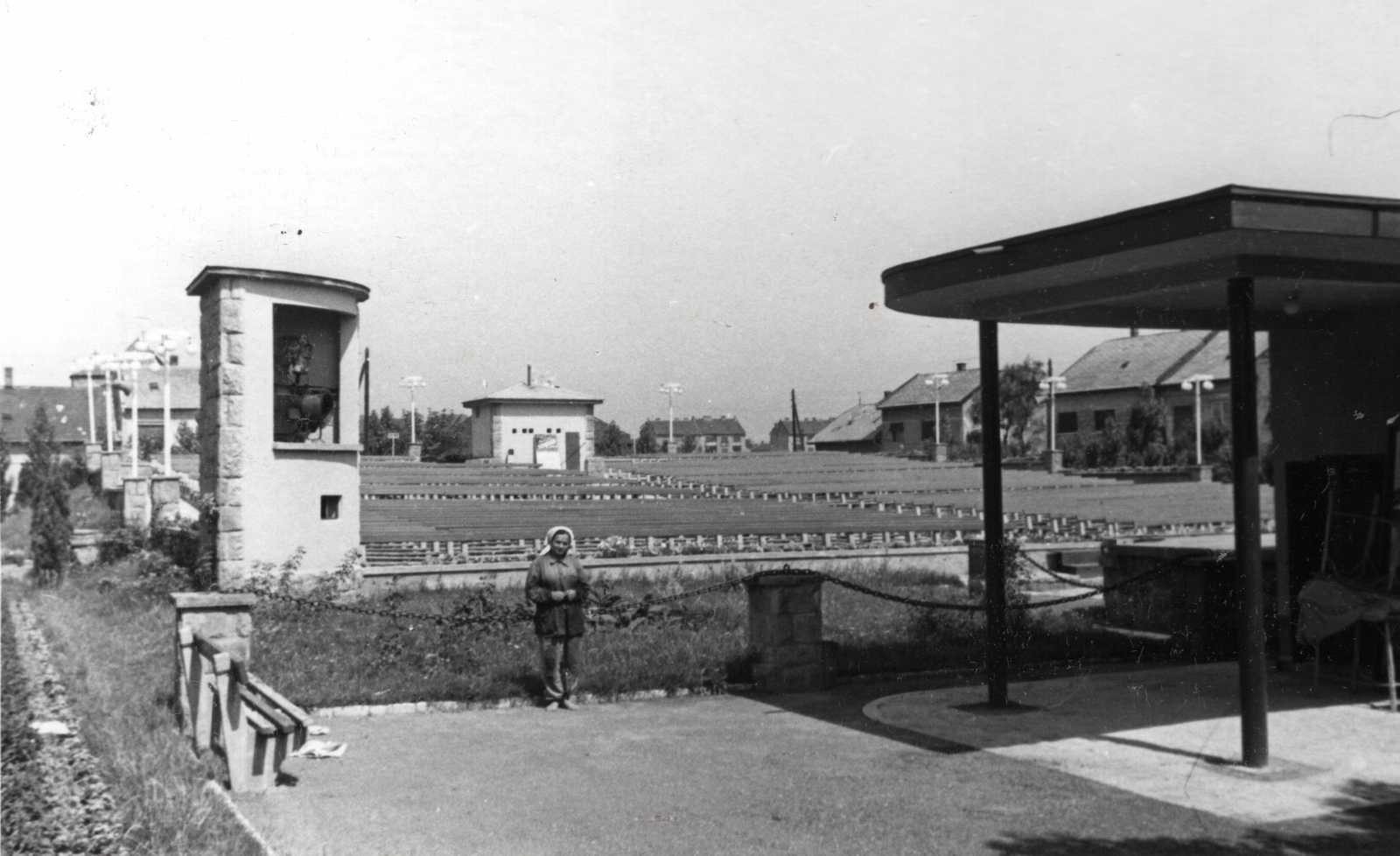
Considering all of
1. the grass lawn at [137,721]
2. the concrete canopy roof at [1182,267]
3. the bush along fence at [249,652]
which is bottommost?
the grass lawn at [137,721]

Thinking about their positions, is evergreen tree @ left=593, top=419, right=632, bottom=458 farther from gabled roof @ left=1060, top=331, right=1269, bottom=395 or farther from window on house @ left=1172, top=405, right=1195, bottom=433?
window on house @ left=1172, top=405, right=1195, bottom=433

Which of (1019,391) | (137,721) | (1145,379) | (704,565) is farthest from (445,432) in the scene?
(137,721)

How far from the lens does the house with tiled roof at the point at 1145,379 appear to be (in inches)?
2052

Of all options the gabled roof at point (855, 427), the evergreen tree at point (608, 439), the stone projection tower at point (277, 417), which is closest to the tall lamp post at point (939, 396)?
the gabled roof at point (855, 427)

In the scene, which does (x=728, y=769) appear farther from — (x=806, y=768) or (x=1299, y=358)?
(x=1299, y=358)

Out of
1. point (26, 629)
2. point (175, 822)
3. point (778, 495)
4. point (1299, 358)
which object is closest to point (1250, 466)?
point (1299, 358)

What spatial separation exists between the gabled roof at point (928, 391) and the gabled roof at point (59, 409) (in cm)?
4462

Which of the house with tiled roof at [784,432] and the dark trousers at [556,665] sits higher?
the house with tiled roof at [784,432]

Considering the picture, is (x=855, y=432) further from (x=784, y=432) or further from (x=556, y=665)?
(x=556, y=665)

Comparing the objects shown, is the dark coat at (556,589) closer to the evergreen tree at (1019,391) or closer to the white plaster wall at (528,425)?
the white plaster wall at (528,425)

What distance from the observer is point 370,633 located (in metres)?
12.1

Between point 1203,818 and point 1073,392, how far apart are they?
192ft

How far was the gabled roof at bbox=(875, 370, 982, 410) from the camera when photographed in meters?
70.9

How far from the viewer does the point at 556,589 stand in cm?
971
